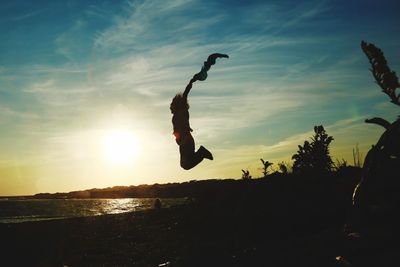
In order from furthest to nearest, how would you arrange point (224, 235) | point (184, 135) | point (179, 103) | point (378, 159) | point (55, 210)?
point (55, 210)
point (224, 235)
point (184, 135)
point (179, 103)
point (378, 159)

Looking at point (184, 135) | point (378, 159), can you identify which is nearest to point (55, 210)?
point (184, 135)

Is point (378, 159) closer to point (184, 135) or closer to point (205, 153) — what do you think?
point (205, 153)

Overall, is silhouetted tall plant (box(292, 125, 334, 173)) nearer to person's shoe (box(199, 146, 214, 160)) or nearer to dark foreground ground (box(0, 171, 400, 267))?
dark foreground ground (box(0, 171, 400, 267))

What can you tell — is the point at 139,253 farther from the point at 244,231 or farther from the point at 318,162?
the point at 318,162

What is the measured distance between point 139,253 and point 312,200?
6699 millimetres

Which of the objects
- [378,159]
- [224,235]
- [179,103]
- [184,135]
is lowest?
[224,235]

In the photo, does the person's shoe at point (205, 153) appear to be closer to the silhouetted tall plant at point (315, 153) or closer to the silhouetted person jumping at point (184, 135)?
the silhouetted person jumping at point (184, 135)

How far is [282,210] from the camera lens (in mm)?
13133

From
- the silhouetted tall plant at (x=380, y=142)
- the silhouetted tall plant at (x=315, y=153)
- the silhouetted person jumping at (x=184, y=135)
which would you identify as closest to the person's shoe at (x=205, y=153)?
the silhouetted person jumping at (x=184, y=135)

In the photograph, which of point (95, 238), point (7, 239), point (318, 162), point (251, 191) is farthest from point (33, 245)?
point (318, 162)

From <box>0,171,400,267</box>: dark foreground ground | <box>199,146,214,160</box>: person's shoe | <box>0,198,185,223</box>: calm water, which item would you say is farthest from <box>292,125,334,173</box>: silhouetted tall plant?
<box>0,198,185,223</box>: calm water

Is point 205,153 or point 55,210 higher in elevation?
point 205,153

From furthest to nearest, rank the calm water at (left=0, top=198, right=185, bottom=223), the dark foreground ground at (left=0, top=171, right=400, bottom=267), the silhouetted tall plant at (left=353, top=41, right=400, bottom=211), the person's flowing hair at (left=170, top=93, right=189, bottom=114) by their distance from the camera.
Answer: the calm water at (left=0, top=198, right=185, bottom=223) < the person's flowing hair at (left=170, top=93, right=189, bottom=114) < the dark foreground ground at (left=0, top=171, right=400, bottom=267) < the silhouetted tall plant at (left=353, top=41, right=400, bottom=211)

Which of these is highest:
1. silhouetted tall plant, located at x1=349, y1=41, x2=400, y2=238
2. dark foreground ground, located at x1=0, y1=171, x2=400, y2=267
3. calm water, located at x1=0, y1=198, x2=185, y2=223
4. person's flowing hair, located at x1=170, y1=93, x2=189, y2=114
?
person's flowing hair, located at x1=170, y1=93, x2=189, y2=114
